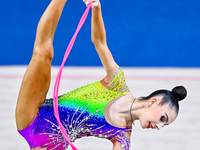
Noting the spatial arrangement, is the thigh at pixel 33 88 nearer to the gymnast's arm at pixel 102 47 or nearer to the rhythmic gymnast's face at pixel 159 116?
the gymnast's arm at pixel 102 47

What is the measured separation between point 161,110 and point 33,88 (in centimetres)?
56

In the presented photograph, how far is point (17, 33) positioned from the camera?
3525 mm

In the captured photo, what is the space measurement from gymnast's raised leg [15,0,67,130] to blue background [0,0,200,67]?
6.87 feet

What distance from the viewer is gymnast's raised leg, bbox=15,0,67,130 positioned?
4.51ft

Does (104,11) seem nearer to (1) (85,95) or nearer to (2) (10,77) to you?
(2) (10,77)

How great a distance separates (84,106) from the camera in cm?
144

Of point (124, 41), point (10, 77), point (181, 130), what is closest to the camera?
point (181, 130)

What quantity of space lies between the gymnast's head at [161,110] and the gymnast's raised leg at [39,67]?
0.46 m

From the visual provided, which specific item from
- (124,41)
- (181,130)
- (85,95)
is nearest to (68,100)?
(85,95)

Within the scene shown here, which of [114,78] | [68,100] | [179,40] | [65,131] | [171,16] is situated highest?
[171,16]

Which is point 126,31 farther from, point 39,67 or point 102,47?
point 39,67

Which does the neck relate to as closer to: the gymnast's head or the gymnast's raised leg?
the gymnast's head

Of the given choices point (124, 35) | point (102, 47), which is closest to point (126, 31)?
point (124, 35)

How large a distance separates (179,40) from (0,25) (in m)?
1.99
